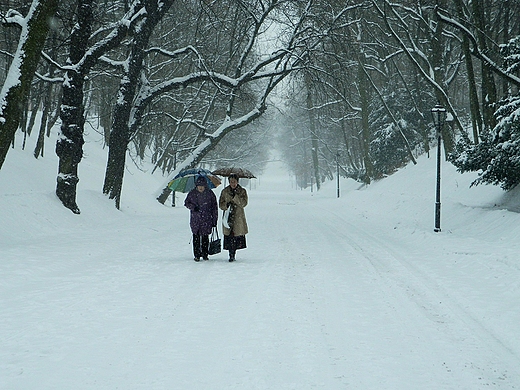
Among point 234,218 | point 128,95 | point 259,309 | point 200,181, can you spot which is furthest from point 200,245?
point 128,95

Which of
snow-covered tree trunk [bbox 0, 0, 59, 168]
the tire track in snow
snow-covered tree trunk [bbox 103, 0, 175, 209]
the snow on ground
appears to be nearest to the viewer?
the snow on ground

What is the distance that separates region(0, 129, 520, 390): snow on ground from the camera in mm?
4340

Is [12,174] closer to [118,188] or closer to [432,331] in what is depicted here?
[118,188]

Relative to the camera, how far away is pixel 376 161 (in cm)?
3553

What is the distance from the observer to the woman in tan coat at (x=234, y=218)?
34.8ft

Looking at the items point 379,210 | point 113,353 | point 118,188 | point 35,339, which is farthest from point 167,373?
point 379,210

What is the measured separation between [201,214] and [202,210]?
102 millimetres

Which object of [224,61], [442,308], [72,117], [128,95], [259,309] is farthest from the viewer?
[224,61]

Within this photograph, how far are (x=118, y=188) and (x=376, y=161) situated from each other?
2103 centimetres

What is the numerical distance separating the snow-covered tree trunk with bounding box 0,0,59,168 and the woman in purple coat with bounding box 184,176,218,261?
3.79m

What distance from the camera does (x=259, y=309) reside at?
643 cm

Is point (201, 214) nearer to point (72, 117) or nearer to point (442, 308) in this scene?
point (442, 308)

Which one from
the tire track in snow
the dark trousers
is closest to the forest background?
the dark trousers

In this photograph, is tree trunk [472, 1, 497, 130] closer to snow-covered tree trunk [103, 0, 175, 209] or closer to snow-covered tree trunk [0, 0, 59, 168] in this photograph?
snow-covered tree trunk [103, 0, 175, 209]
